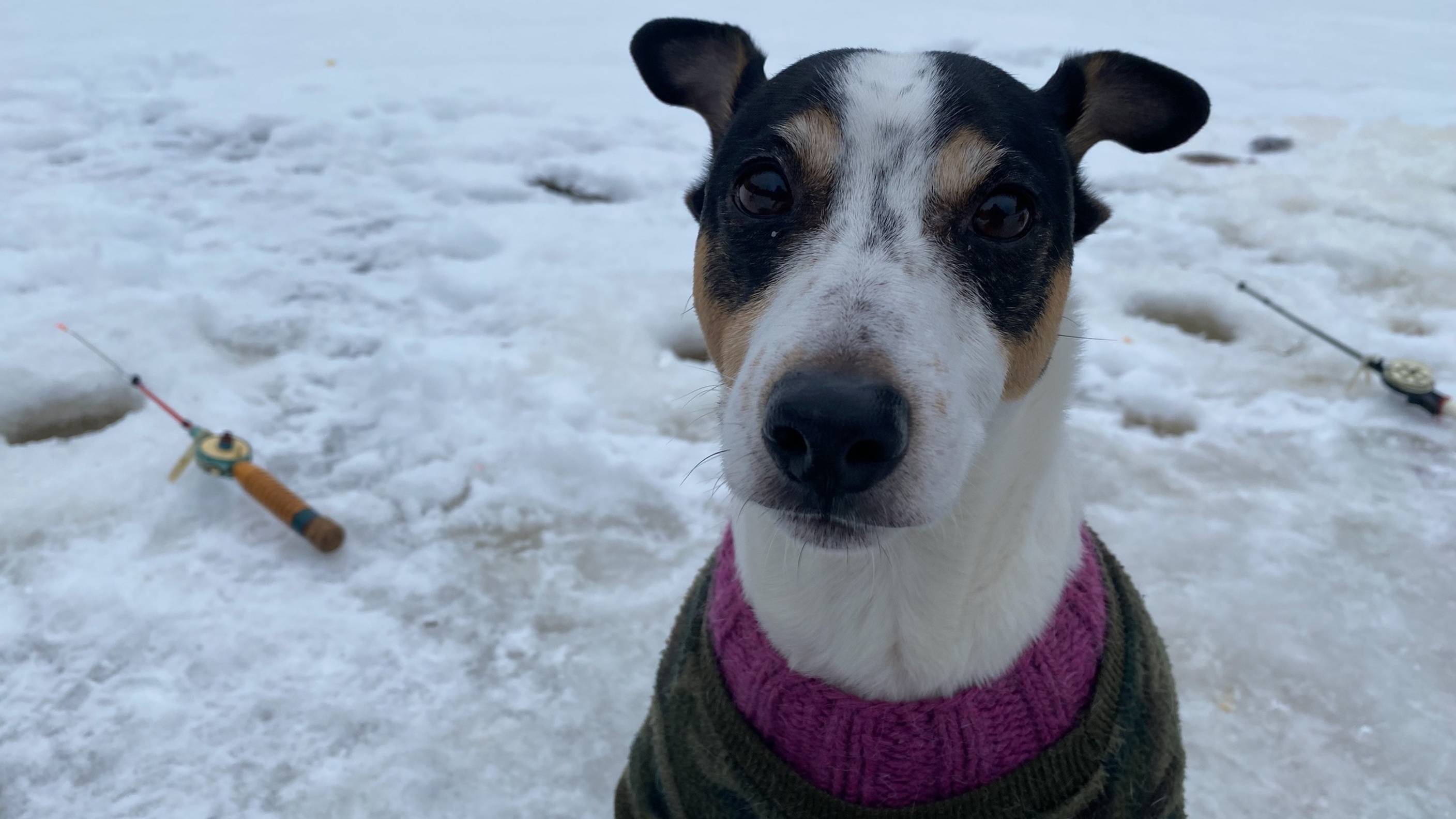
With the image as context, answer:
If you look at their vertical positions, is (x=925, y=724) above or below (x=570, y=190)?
above

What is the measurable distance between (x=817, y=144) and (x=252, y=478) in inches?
83.1

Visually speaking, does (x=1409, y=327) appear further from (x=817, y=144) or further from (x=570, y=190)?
(x=570, y=190)

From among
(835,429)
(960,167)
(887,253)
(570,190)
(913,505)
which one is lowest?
(570,190)

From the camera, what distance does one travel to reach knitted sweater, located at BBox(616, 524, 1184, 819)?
1479 mm

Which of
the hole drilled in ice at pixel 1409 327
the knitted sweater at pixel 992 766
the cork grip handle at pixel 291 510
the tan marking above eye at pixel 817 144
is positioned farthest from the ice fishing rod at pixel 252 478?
the hole drilled in ice at pixel 1409 327

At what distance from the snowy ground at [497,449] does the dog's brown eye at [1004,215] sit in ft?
5.01

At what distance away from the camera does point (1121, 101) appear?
6.13 ft

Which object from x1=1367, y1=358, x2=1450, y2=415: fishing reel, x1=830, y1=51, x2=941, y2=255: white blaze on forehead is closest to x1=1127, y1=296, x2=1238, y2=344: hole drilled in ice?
x1=1367, y1=358, x2=1450, y2=415: fishing reel

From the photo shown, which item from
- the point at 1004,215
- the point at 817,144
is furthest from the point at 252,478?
the point at 1004,215

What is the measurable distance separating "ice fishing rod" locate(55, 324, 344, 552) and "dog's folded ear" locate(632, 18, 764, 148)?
161cm

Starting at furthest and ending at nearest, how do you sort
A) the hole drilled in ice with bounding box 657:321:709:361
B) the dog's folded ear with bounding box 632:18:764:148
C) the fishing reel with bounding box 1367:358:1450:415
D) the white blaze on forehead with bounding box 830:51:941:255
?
the hole drilled in ice with bounding box 657:321:709:361 → the fishing reel with bounding box 1367:358:1450:415 → the dog's folded ear with bounding box 632:18:764:148 → the white blaze on forehead with bounding box 830:51:941:255

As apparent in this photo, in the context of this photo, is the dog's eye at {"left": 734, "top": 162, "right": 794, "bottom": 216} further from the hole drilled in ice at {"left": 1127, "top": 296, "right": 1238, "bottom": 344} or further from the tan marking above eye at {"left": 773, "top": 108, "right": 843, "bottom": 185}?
the hole drilled in ice at {"left": 1127, "top": 296, "right": 1238, "bottom": 344}

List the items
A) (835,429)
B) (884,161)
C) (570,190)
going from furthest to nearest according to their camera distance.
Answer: (570,190) < (884,161) < (835,429)

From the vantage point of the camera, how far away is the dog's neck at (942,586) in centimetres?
157
